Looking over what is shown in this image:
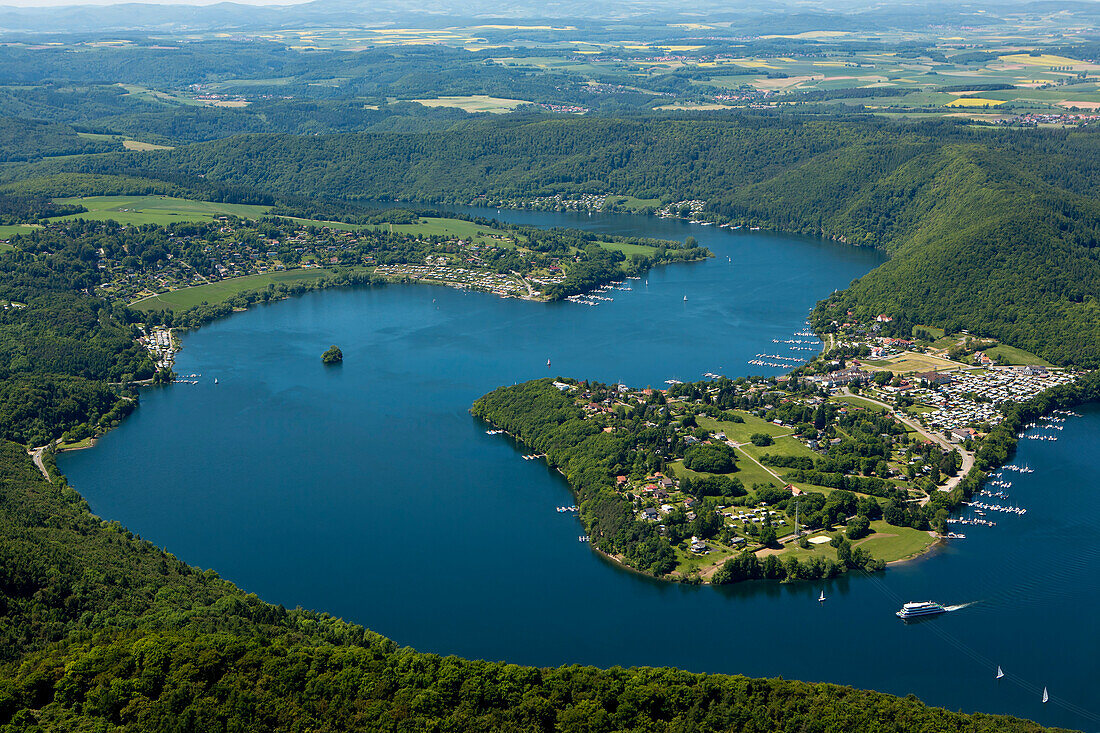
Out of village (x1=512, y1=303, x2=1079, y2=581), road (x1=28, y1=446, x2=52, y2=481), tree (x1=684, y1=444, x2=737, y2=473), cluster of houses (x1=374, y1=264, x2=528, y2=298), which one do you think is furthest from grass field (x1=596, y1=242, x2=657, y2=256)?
road (x1=28, y1=446, x2=52, y2=481)

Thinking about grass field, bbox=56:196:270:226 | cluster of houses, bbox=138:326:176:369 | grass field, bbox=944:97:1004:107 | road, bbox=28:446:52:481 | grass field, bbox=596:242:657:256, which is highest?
grass field, bbox=944:97:1004:107

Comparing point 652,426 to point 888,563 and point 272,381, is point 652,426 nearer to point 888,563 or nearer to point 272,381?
point 888,563

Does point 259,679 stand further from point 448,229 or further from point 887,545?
point 448,229

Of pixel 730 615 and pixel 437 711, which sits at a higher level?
pixel 437 711

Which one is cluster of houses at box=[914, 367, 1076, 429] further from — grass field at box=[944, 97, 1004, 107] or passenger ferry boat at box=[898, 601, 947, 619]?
grass field at box=[944, 97, 1004, 107]

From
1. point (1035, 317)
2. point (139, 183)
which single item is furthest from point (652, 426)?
point (139, 183)

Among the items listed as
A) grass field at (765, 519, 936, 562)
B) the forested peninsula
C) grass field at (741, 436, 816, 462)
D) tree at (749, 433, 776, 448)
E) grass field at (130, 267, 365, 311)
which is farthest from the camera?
grass field at (130, 267, 365, 311)
